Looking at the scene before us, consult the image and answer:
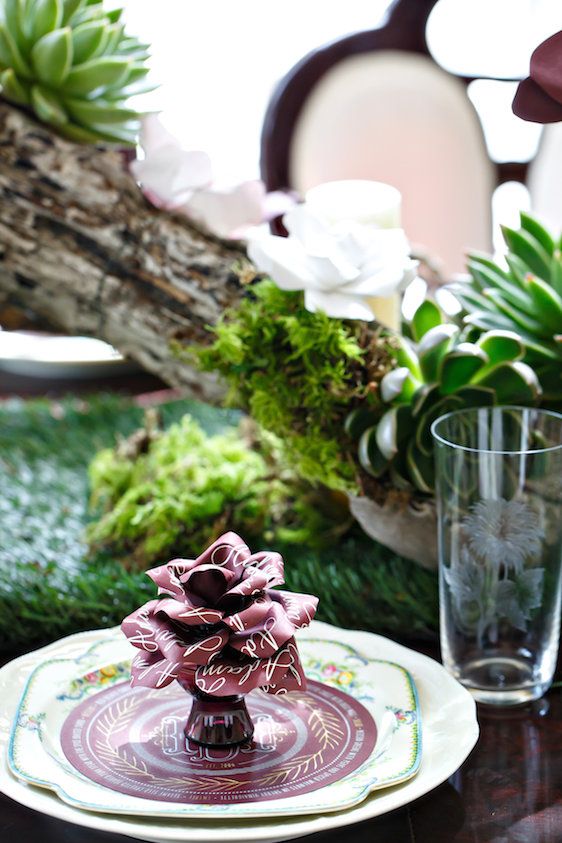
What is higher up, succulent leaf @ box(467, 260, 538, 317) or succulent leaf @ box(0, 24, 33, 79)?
succulent leaf @ box(0, 24, 33, 79)

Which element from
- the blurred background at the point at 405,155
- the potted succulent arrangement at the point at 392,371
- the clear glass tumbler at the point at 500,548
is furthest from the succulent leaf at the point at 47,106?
the clear glass tumbler at the point at 500,548

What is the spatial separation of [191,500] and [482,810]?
45 centimetres

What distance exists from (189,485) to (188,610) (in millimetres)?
427

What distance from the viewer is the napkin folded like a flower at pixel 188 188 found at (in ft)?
3.40

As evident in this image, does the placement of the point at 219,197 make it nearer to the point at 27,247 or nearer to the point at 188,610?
the point at 27,247

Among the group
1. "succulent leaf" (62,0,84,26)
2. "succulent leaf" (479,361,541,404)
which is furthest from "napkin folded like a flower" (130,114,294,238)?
"succulent leaf" (479,361,541,404)

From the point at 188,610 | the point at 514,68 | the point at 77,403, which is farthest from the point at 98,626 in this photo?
the point at 514,68

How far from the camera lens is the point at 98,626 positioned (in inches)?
34.3

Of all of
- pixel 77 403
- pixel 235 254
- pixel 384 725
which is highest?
pixel 235 254

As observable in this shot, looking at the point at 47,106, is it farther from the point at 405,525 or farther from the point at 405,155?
the point at 405,155

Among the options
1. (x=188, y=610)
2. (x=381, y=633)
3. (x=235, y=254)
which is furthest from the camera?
(x=235, y=254)

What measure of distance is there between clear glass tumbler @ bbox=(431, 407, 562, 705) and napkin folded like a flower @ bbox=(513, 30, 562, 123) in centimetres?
21

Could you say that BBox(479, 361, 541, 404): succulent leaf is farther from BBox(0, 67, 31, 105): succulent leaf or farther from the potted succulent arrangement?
BBox(0, 67, 31, 105): succulent leaf

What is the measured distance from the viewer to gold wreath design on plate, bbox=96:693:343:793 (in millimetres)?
604
